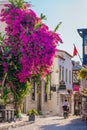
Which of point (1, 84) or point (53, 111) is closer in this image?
point (1, 84)

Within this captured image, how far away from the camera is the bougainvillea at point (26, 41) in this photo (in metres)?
18.7

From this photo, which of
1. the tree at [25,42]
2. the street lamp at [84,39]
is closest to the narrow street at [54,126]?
the tree at [25,42]

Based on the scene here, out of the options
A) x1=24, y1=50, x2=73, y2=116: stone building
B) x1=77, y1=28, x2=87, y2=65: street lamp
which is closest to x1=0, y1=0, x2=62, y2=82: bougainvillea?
x1=77, y1=28, x2=87, y2=65: street lamp

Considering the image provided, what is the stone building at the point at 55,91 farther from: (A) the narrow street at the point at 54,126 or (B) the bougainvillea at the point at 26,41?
(B) the bougainvillea at the point at 26,41

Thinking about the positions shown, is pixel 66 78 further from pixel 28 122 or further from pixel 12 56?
pixel 12 56

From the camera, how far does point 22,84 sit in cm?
2244

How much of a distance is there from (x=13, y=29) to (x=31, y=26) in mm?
869

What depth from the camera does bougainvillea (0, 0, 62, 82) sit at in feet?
61.4

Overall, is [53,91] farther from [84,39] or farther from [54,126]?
[54,126]

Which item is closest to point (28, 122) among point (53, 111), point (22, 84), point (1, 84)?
point (22, 84)

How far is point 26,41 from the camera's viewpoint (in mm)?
18547

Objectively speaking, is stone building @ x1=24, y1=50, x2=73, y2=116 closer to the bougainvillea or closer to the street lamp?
the street lamp

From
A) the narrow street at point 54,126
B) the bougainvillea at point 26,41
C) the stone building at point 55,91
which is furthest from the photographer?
the stone building at point 55,91

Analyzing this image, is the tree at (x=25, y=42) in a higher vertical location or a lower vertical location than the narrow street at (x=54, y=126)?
higher
